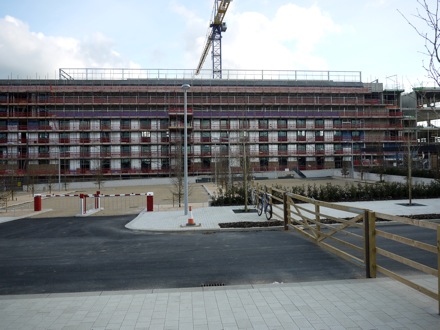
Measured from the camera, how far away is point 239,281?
6.34m

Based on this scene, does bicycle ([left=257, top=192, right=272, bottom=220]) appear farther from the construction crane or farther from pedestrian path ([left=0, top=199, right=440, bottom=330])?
the construction crane

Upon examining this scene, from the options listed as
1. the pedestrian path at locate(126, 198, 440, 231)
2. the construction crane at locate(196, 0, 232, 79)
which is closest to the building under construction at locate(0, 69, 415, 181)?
the construction crane at locate(196, 0, 232, 79)

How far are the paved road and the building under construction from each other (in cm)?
4662

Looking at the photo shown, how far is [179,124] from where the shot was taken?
62625 mm

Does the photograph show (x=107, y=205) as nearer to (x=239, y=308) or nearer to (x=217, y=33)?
(x=239, y=308)

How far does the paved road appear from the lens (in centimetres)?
648

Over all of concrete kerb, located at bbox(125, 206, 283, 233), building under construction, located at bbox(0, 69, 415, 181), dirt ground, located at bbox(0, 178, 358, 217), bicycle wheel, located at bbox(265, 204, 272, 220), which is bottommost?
dirt ground, located at bbox(0, 178, 358, 217)

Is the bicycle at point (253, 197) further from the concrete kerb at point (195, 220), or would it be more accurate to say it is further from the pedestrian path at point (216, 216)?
the concrete kerb at point (195, 220)

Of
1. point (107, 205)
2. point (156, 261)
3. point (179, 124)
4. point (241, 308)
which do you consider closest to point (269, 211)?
point (156, 261)

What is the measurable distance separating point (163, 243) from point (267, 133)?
5607 cm

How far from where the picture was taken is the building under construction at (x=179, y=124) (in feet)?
197

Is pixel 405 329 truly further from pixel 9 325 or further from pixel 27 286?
pixel 27 286

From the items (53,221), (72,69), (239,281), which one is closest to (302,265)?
(239,281)

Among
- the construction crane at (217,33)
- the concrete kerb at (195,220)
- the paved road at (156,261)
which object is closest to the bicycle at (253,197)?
the concrete kerb at (195,220)
